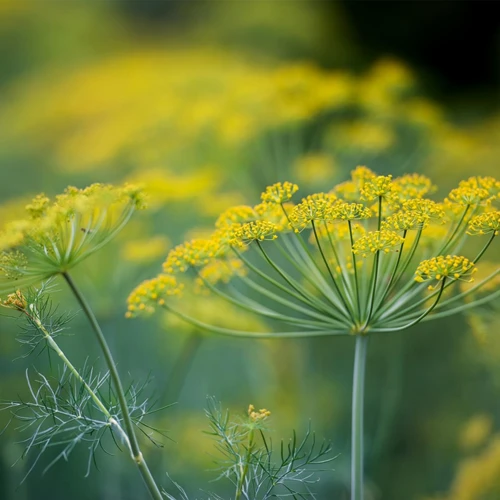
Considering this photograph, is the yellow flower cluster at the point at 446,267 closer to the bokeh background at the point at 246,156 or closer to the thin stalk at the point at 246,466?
the thin stalk at the point at 246,466

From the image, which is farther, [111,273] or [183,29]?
[183,29]

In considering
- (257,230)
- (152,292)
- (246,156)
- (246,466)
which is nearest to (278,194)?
(257,230)

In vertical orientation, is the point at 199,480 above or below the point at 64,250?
→ below

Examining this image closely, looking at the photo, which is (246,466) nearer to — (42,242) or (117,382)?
(117,382)

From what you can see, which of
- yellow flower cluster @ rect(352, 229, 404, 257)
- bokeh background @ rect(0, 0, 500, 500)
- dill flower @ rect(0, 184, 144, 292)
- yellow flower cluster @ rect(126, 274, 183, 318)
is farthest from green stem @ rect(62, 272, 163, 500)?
bokeh background @ rect(0, 0, 500, 500)

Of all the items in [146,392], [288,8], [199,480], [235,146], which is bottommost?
[199,480]

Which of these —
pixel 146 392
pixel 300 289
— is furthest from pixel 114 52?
pixel 300 289

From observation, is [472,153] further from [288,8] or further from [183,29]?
[183,29]

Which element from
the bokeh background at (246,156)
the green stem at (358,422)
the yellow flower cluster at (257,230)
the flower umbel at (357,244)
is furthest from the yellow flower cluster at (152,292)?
the bokeh background at (246,156)
